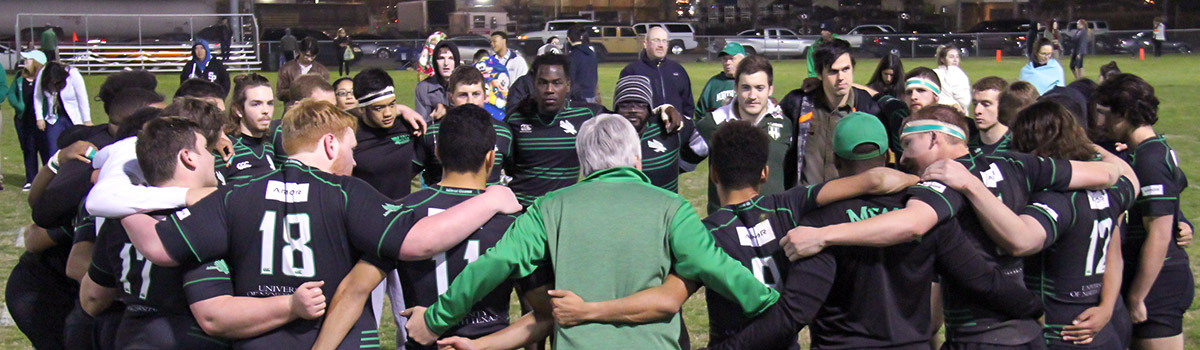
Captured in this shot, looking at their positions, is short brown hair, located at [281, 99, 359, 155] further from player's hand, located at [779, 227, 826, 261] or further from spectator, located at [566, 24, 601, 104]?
spectator, located at [566, 24, 601, 104]

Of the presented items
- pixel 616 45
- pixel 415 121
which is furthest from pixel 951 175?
pixel 616 45

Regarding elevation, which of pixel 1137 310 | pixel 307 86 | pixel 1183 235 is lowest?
pixel 1137 310

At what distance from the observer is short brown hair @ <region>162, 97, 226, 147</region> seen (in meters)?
4.44

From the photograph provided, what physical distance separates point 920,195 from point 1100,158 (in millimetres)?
1227

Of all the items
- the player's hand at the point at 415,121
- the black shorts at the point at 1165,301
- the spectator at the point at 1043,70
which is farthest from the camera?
the spectator at the point at 1043,70

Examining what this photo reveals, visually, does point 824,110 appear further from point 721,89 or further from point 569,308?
point 569,308

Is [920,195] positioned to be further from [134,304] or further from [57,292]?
[57,292]

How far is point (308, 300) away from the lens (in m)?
3.37

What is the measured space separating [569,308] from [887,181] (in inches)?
45.9

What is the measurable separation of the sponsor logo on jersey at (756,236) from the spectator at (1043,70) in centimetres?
842

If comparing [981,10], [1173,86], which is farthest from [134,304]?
[981,10]

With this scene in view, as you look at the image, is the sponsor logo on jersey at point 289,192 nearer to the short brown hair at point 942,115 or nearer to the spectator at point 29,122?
the short brown hair at point 942,115

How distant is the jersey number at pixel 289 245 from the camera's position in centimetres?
344

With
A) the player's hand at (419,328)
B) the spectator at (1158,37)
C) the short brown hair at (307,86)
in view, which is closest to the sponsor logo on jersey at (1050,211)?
the player's hand at (419,328)
